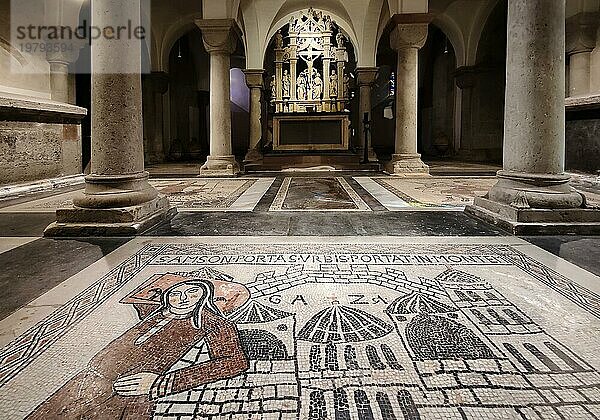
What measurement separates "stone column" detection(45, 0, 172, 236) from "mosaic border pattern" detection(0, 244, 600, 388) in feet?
2.87

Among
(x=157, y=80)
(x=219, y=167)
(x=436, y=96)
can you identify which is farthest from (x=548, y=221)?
(x=436, y=96)

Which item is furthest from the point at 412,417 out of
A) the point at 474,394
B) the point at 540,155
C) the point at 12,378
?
the point at 540,155

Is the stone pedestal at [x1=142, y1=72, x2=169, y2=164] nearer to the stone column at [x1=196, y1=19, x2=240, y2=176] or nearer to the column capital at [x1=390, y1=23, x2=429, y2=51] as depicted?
the stone column at [x1=196, y1=19, x2=240, y2=176]

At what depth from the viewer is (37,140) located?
7.64 meters

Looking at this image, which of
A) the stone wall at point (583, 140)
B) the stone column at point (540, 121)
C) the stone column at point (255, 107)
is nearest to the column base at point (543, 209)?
the stone column at point (540, 121)

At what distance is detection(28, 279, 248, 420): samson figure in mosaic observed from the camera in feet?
4.85

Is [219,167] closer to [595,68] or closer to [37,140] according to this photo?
[37,140]

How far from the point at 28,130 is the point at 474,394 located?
7.83m

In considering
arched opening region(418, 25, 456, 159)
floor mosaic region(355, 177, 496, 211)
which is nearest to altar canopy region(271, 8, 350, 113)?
arched opening region(418, 25, 456, 159)

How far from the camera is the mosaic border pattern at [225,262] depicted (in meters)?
1.91

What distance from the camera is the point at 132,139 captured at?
4402mm

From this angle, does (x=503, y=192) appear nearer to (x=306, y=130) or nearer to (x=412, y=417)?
(x=412, y=417)

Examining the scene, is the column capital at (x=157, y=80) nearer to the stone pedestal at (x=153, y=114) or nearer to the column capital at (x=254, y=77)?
the stone pedestal at (x=153, y=114)

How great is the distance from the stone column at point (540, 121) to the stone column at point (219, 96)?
678cm
